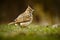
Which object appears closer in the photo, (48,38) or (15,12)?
(48,38)

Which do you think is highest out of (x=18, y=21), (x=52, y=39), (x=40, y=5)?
(x=40, y=5)

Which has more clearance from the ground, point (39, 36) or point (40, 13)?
point (40, 13)

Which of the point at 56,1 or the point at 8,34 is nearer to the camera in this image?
the point at 8,34

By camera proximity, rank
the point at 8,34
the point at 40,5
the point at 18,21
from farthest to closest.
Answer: the point at 40,5, the point at 18,21, the point at 8,34

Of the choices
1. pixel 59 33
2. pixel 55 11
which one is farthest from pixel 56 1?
pixel 59 33

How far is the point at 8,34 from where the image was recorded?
2385 mm

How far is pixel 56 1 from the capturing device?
3.65 meters

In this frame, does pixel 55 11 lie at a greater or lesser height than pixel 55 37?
greater

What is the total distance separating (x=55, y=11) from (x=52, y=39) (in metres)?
1.33

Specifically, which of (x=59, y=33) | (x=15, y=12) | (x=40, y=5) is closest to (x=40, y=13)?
(x=40, y=5)

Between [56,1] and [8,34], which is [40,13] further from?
[8,34]

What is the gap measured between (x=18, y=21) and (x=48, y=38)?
727mm

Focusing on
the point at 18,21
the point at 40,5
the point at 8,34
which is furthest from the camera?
the point at 40,5

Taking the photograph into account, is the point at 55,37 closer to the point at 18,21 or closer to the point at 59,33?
the point at 59,33
